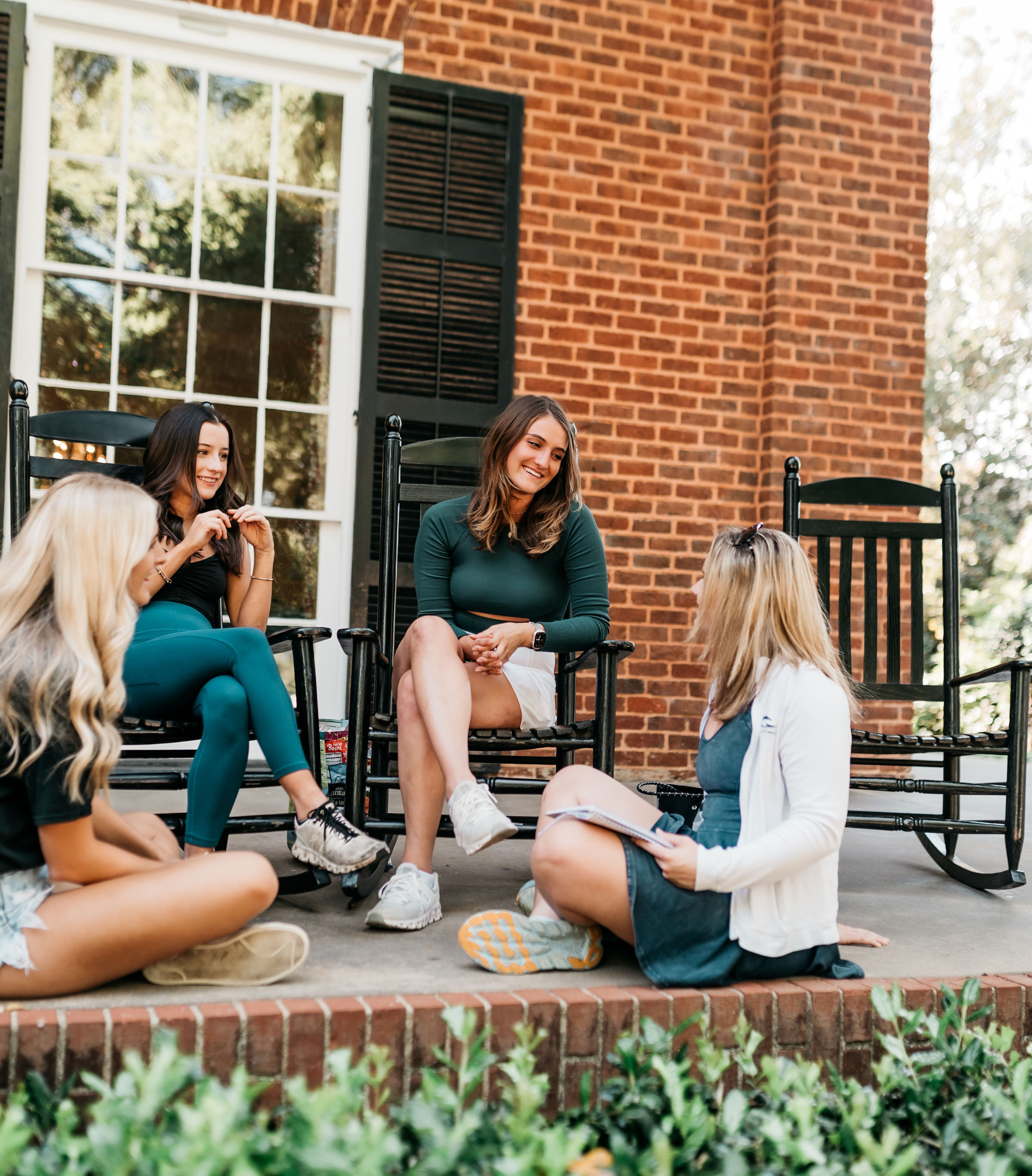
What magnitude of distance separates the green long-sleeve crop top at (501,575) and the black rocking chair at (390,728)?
0.15m

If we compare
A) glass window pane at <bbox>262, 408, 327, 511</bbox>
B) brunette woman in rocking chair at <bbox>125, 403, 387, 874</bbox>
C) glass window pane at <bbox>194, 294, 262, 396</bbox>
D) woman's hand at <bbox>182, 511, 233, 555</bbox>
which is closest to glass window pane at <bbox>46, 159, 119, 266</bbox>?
glass window pane at <bbox>194, 294, 262, 396</bbox>

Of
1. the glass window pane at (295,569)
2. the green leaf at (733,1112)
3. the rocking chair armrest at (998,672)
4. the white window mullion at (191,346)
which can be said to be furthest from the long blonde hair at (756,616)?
the white window mullion at (191,346)

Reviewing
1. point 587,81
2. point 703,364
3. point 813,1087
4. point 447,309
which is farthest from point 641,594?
point 813,1087

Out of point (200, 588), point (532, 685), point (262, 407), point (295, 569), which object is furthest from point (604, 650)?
point (262, 407)

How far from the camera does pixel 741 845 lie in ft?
5.81

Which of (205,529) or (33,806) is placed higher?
(205,529)

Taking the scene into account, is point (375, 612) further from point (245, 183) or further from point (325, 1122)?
point (325, 1122)

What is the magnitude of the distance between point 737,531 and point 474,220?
271cm

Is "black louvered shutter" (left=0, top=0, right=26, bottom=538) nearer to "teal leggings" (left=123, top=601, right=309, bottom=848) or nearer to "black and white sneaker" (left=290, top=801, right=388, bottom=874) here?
"teal leggings" (left=123, top=601, right=309, bottom=848)

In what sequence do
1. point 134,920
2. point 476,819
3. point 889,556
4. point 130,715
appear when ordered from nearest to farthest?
point 134,920, point 476,819, point 130,715, point 889,556

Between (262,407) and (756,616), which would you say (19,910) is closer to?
(756,616)

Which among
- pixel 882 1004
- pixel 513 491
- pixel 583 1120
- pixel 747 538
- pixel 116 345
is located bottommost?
pixel 583 1120

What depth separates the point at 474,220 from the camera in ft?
14.1

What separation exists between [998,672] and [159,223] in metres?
3.22
